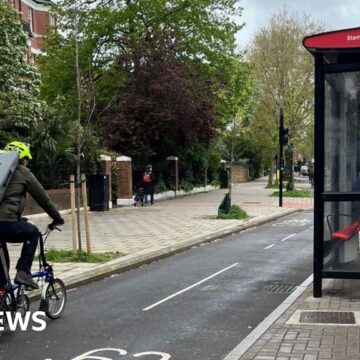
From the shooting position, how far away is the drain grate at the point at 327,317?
6.53 metres

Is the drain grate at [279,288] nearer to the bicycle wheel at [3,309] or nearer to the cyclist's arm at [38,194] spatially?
the cyclist's arm at [38,194]

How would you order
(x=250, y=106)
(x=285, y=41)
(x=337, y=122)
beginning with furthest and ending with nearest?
(x=250, y=106) → (x=285, y=41) → (x=337, y=122)

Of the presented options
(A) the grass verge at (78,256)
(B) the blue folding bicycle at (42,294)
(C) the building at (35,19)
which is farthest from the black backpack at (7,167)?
(C) the building at (35,19)

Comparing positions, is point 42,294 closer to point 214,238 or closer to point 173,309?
point 173,309

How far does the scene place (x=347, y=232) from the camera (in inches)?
305

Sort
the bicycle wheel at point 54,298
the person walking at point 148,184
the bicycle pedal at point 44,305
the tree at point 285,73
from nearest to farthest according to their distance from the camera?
1. the bicycle pedal at point 44,305
2. the bicycle wheel at point 54,298
3. the person walking at point 148,184
4. the tree at point 285,73

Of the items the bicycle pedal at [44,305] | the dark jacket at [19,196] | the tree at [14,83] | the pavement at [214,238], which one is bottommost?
the pavement at [214,238]

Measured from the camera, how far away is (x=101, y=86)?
99.3ft

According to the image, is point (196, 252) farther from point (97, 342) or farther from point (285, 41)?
point (285, 41)

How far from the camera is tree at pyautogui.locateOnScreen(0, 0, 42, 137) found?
20.1 meters

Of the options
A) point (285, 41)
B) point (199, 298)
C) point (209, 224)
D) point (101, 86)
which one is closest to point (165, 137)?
point (101, 86)

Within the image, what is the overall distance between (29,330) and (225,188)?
39056 millimetres

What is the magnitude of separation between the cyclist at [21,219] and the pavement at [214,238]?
2343mm

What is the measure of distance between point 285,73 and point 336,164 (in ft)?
101
